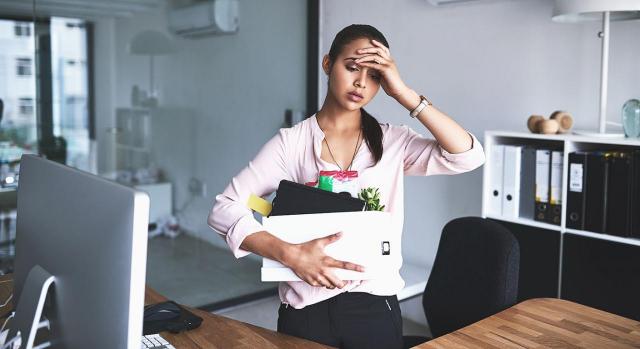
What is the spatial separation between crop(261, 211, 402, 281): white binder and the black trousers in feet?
0.65

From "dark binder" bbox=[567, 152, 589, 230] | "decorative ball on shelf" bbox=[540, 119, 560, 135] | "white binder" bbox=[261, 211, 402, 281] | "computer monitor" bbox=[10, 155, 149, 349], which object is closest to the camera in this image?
"computer monitor" bbox=[10, 155, 149, 349]

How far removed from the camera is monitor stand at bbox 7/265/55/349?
3.55 feet

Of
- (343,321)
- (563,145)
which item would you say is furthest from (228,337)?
(563,145)

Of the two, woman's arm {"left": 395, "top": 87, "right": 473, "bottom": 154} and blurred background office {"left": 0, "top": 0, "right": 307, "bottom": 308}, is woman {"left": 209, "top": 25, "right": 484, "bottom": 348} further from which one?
blurred background office {"left": 0, "top": 0, "right": 307, "bottom": 308}

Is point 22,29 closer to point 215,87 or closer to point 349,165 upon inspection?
point 215,87

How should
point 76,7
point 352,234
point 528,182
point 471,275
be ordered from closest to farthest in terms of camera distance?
point 352,234 < point 471,275 < point 528,182 < point 76,7

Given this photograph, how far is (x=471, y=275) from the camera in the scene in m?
2.08

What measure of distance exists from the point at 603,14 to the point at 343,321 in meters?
1.79

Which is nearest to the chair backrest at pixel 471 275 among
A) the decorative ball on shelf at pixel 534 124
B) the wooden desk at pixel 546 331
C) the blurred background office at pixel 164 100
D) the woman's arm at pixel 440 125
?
the wooden desk at pixel 546 331

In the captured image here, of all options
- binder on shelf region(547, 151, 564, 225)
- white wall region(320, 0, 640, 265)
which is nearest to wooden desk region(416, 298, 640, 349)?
binder on shelf region(547, 151, 564, 225)

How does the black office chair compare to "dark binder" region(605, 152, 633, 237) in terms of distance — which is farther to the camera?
"dark binder" region(605, 152, 633, 237)

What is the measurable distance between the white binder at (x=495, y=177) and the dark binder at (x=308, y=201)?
1579 millimetres

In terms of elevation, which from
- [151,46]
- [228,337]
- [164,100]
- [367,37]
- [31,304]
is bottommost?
[228,337]

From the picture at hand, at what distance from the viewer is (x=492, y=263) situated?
78.7 inches
